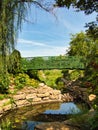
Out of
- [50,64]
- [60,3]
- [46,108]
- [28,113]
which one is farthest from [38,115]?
[50,64]

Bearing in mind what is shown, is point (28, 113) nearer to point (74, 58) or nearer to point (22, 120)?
point (22, 120)

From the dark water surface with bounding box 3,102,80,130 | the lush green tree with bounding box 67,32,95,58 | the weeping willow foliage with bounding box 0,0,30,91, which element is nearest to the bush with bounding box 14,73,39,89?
the dark water surface with bounding box 3,102,80,130

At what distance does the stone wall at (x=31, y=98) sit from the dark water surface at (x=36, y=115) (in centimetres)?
61

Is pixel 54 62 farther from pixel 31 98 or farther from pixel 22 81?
pixel 31 98

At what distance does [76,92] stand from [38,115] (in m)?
8.73

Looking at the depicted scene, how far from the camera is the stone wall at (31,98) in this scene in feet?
64.0

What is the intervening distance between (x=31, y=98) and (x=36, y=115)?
196 inches

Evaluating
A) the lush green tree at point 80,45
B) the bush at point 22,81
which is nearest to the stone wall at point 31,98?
the bush at point 22,81

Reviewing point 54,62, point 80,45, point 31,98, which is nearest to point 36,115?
point 31,98

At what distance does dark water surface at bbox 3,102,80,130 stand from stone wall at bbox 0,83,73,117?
2.01 feet

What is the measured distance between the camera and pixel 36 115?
17641 millimetres

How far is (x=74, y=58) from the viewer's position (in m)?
31.8

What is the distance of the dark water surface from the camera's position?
49.7 feet

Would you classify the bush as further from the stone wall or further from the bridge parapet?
the bridge parapet
